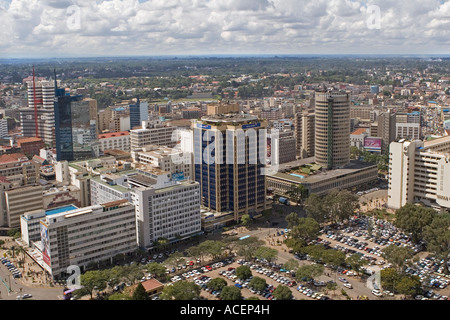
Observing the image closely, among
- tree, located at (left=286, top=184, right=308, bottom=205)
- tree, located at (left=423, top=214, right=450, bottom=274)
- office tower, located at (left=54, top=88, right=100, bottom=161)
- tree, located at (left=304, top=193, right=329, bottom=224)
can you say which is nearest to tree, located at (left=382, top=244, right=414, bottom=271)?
tree, located at (left=423, top=214, right=450, bottom=274)

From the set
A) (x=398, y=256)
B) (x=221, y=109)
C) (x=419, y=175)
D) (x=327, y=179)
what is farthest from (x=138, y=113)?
(x=398, y=256)

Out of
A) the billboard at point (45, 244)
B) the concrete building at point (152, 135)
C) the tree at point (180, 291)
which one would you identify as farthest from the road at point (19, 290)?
the concrete building at point (152, 135)

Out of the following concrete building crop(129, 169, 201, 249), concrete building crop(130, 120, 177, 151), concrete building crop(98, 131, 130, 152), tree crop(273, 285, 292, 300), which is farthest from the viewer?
concrete building crop(98, 131, 130, 152)

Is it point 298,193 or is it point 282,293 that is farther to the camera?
point 298,193

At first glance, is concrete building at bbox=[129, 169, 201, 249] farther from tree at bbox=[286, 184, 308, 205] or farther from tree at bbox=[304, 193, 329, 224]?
tree at bbox=[286, 184, 308, 205]

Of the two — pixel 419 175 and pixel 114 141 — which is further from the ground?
pixel 114 141

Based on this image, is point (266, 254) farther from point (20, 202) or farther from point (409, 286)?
point (20, 202)
